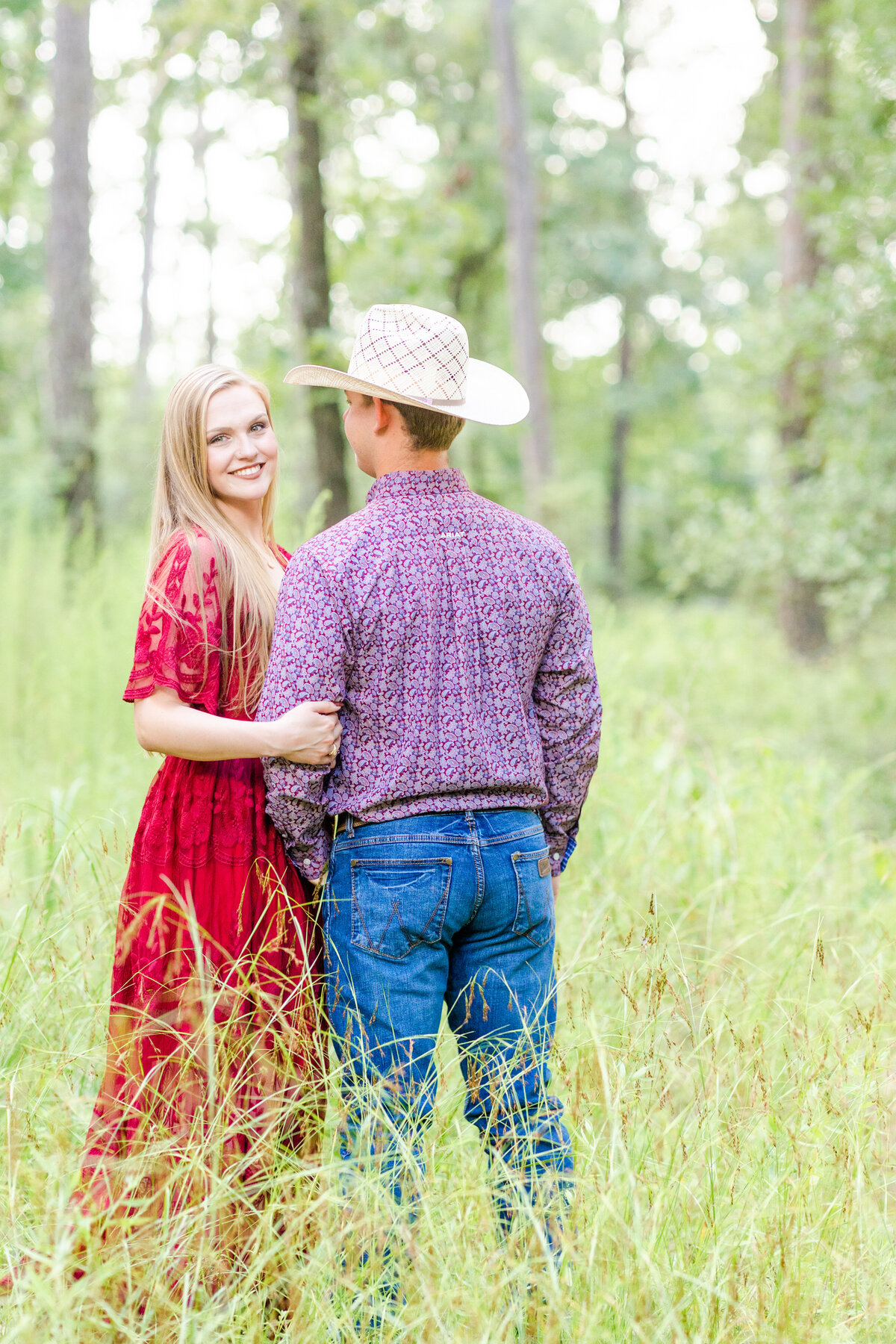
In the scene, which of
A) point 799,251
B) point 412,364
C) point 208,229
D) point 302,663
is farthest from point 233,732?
point 208,229

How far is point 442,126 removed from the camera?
15.9 metres

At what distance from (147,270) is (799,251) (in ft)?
66.7

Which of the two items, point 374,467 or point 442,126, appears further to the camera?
point 442,126

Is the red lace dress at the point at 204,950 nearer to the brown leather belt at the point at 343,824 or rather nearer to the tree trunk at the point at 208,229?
the brown leather belt at the point at 343,824

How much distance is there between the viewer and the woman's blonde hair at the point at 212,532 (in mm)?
2338

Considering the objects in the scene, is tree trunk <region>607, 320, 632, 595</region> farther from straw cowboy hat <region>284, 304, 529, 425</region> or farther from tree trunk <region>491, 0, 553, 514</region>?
straw cowboy hat <region>284, 304, 529, 425</region>

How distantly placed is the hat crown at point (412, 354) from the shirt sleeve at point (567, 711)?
17.6 inches

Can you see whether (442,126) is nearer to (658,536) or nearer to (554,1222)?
(658,536)

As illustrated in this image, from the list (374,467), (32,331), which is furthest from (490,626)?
(32,331)

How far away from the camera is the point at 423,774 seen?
214 cm

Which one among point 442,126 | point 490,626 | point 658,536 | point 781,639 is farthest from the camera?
point 658,536

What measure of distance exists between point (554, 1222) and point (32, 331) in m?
27.2

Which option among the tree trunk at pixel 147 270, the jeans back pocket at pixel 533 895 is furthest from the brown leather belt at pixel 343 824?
the tree trunk at pixel 147 270

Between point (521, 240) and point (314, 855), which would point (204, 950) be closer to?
point (314, 855)
